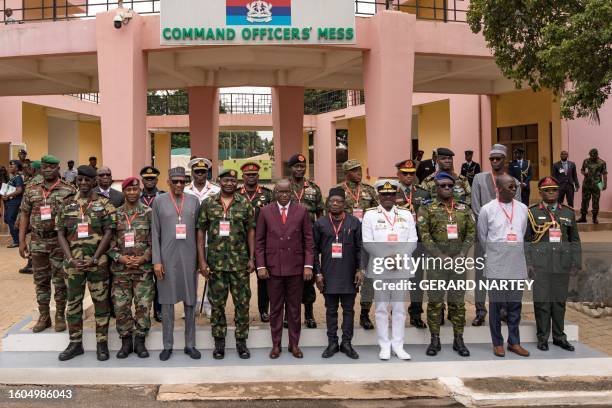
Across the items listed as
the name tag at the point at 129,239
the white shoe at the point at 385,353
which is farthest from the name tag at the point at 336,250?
the name tag at the point at 129,239

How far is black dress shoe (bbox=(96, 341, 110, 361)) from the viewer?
17.9 ft

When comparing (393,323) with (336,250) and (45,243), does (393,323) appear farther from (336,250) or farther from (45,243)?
(45,243)

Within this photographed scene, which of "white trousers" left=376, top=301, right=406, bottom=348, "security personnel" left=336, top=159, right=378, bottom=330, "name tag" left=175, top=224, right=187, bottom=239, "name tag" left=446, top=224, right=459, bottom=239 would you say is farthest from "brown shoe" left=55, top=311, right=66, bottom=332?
"name tag" left=446, top=224, right=459, bottom=239

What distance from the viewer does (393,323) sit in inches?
220

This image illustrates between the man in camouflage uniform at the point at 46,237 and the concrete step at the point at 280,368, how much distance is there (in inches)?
22.1

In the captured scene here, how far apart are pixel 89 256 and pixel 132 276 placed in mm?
429

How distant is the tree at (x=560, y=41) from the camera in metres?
7.18

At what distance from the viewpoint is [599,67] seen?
24.8 feet

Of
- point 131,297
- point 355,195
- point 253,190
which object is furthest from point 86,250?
point 355,195

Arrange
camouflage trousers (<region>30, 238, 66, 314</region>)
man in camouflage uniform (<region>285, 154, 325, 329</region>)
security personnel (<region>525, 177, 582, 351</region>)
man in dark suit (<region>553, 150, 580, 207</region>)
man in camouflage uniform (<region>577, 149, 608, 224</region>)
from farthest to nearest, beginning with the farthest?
man in camouflage uniform (<region>577, 149, 608, 224</region>) < man in dark suit (<region>553, 150, 580, 207</region>) < man in camouflage uniform (<region>285, 154, 325, 329</region>) < camouflage trousers (<region>30, 238, 66, 314</region>) < security personnel (<region>525, 177, 582, 351</region>)

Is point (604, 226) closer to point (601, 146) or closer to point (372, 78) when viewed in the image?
point (601, 146)

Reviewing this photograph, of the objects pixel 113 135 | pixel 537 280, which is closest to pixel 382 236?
pixel 537 280

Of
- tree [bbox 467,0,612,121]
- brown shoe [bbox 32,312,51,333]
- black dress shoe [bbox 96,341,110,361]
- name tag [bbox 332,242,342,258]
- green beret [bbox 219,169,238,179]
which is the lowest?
black dress shoe [bbox 96,341,110,361]

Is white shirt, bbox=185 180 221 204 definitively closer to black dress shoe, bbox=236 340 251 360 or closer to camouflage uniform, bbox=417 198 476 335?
black dress shoe, bbox=236 340 251 360
